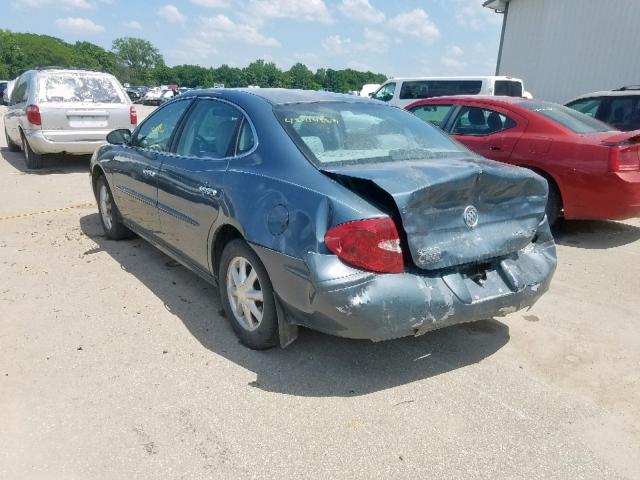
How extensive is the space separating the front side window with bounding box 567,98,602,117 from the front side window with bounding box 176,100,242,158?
696cm

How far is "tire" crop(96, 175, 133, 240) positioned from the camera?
17.5 ft

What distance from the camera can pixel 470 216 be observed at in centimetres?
290

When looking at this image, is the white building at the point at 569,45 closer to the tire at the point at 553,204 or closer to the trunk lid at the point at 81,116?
the tire at the point at 553,204

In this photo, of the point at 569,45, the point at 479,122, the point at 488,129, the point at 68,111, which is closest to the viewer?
the point at 488,129

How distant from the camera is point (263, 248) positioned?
2.93m

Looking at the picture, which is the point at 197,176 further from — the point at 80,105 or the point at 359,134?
the point at 80,105

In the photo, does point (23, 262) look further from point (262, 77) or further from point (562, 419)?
point (262, 77)

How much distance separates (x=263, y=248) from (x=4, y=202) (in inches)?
236

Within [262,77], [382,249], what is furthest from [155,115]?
[262,77]

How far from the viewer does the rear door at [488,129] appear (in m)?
6.15

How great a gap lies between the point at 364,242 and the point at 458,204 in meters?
0.59

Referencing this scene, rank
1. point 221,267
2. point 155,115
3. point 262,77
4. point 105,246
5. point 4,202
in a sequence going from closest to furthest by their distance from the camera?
point 221,267 → point 155,115 → point 105,246 → point 4,202 → point 262,77

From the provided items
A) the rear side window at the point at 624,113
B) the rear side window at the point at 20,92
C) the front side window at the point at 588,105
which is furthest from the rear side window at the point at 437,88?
the rear side window at the point at 20,92

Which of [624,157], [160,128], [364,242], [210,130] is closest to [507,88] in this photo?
[624,157]
